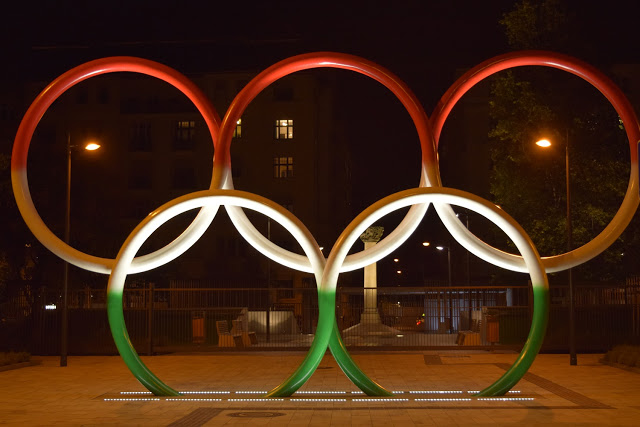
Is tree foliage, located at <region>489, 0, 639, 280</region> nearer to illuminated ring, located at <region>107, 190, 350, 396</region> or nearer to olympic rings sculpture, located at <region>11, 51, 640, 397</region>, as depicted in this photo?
olympic rings sculpture, located at <region>11, 51, 640, 397</region>

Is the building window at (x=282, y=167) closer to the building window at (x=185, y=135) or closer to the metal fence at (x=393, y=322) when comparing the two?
the building window at (x=185, y=135)

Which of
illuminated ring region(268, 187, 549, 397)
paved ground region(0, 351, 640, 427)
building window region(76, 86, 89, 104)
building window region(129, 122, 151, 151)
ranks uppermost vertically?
building window region(76, 86, 89, 104)

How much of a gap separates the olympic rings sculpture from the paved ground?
91 centimetres

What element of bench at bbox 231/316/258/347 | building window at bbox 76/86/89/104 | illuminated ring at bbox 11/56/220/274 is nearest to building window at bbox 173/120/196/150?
building window at bbox 76/86/89/104

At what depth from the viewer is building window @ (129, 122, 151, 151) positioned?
60.9 meters

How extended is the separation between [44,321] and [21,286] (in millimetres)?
3269

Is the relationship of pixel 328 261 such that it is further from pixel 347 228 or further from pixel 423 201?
pixel 423 201

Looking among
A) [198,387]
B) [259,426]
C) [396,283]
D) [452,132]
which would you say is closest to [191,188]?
[452,132]

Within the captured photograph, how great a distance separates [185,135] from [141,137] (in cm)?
332

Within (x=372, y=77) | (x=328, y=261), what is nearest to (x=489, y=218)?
(x=328, y=261)

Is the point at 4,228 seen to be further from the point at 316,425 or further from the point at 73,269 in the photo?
the point at 316,425

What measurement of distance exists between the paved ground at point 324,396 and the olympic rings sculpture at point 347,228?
0.91 m

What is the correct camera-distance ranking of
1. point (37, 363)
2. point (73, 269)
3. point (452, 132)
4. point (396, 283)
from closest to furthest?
point (37, 363) → point (73, 269) → point (452, 132) → point (396, 283)

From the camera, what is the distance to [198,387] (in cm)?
1820
